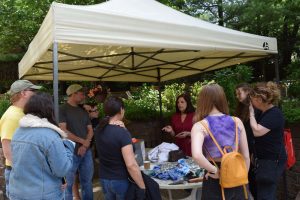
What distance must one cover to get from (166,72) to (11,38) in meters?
6.57

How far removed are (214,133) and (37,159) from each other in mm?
1239

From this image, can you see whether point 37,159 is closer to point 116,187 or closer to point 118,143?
point 118,143

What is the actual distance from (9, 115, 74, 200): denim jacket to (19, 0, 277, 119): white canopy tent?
0.52m

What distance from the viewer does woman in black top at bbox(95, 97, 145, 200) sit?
9.56 ft

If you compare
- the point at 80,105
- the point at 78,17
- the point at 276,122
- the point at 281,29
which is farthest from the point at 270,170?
the point at 281,29

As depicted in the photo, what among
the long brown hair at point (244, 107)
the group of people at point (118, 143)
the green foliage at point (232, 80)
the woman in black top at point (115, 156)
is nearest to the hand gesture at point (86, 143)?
the group of people at point (118, 143)

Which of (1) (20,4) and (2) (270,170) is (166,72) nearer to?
(2) (270,170)

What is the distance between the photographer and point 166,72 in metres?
7.05

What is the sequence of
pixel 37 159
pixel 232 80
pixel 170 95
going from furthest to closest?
1. pixel 170 95
2. pixel 232 80
3. pixel 37 159

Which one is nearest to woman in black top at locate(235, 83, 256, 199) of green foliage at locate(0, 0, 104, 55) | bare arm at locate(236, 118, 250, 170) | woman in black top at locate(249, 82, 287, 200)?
woman in black top at locate(249, 82, 287, 200)

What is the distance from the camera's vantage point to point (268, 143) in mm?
3484

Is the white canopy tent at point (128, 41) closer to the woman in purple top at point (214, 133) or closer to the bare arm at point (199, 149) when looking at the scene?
the woman in purple top at point (214, 133)

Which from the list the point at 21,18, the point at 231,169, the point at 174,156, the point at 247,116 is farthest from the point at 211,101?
the point at 21,18

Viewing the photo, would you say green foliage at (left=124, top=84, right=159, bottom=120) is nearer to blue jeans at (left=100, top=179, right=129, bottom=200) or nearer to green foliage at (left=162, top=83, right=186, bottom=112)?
green foliage at (left=162, top=83, right=186, bottom=112)
